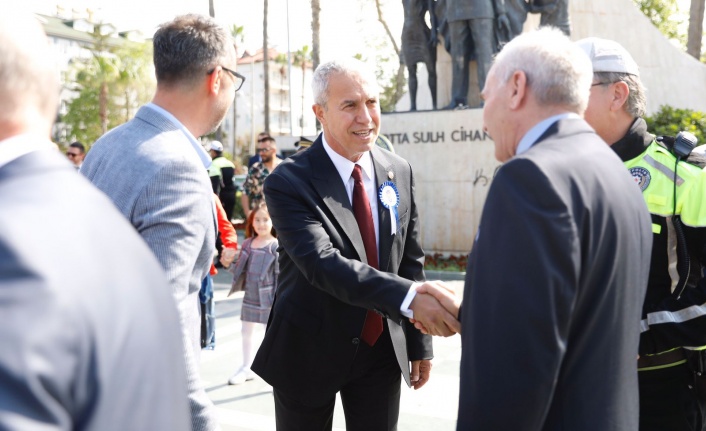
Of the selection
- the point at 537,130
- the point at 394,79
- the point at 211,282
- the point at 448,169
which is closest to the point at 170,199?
the point at 537,130

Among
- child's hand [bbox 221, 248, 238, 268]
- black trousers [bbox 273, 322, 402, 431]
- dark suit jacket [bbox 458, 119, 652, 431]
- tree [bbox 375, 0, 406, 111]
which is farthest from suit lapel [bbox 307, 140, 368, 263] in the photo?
tree [bbox 375, 0, 406, 111]

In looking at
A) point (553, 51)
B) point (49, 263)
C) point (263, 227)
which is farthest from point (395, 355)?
point (263, 227)

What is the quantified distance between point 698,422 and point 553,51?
62.4 inches

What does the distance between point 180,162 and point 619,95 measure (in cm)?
158

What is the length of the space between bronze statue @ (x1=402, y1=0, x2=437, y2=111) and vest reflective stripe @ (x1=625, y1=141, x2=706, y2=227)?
35.4ft

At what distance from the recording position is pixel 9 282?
2.85ft

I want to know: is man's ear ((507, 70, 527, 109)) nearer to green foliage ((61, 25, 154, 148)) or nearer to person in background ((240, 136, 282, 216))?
person in background ((240, 136, 282, 216))

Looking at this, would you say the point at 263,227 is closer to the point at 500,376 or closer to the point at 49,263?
the point at 500,376

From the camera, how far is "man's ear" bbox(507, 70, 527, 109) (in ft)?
5.90

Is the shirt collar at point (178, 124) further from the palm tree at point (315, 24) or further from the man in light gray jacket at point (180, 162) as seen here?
the palm tree at point (315, 24)

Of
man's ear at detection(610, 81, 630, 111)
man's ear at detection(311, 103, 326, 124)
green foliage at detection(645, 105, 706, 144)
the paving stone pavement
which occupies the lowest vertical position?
the paving stone pavement

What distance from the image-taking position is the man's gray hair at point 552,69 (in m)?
1.78

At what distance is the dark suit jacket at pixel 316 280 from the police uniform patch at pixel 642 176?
35.8 inches

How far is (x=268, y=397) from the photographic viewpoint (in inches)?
215
